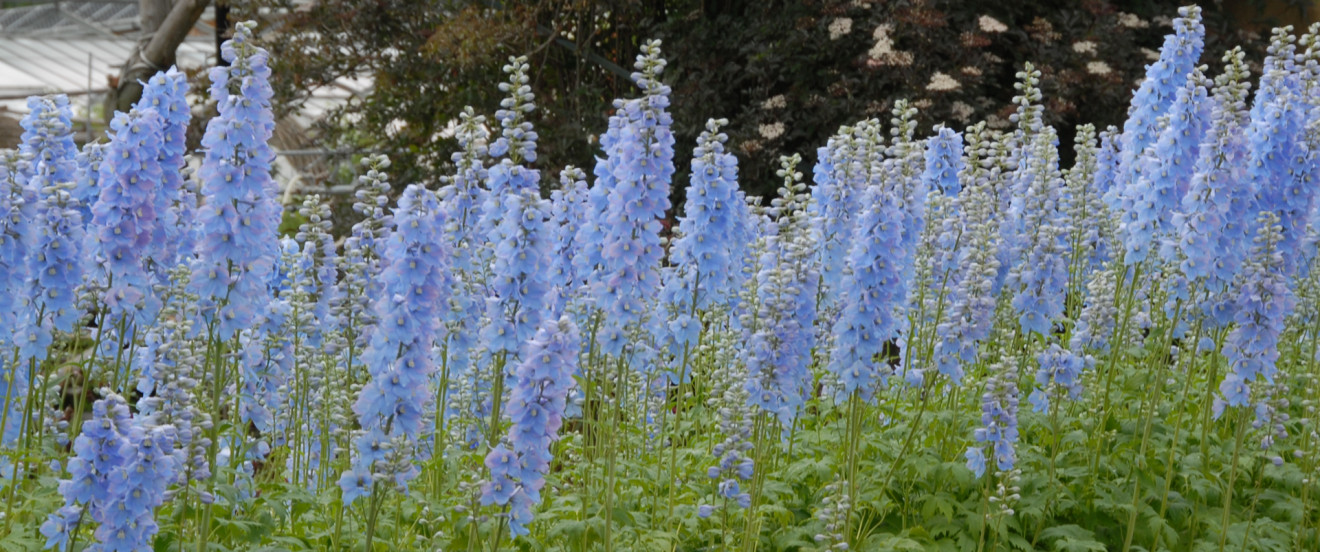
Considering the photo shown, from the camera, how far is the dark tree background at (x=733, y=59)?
10.0m

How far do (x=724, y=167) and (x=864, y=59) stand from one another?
6018mm

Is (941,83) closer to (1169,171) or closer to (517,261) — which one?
(1169,171)

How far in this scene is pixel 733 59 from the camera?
10797 mm

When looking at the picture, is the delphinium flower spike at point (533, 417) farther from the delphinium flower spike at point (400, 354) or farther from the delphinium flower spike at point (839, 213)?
the delphinium flower spike at point (839, 213)

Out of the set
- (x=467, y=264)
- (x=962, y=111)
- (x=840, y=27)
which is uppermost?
(x=840, y=27)

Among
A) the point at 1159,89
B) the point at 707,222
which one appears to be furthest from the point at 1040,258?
the point at 707,222

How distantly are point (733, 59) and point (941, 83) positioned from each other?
6.41 ft

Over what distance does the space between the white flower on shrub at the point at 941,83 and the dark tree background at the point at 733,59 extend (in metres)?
0.02

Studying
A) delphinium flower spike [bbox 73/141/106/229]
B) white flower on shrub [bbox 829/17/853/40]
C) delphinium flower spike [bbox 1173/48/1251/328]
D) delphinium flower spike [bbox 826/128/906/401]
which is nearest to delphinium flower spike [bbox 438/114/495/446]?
delphinium flower spike [bbox 73/141/106/229]

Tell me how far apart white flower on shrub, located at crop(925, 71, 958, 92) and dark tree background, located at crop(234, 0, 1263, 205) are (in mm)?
16

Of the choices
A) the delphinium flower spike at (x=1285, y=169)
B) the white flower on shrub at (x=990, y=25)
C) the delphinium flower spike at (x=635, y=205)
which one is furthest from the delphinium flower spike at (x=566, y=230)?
the white flower on shrub at (x=990, y=25)

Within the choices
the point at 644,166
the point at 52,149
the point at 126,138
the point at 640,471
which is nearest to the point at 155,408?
the point at 126,138

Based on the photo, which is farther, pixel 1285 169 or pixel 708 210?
pixel 1285 169

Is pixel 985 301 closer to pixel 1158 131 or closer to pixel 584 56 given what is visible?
pixel 1158 131
